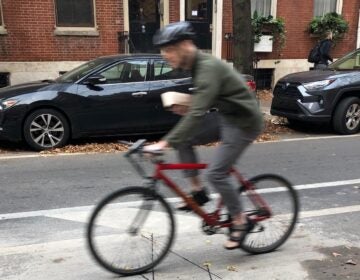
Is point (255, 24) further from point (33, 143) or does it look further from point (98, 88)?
point (33, 143)

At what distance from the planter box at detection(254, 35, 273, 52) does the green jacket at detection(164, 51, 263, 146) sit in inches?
500

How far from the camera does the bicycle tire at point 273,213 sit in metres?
4.07

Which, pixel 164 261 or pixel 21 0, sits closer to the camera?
pixel 164 261

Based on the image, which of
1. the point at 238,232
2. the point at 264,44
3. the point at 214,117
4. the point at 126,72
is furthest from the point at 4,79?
the point at 238,232

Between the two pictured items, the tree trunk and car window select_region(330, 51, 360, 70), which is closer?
the tree trunk

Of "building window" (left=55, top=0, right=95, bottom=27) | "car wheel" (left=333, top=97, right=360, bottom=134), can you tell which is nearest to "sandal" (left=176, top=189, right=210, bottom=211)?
"car wheel" (left=333, top=97, right=360, bottom=134)

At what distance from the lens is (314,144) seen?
346 inches

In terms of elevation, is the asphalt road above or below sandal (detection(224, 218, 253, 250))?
below

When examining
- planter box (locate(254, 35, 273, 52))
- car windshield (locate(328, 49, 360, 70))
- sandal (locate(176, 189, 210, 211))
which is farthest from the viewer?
planter box (locate(254, 35, 273, 52))

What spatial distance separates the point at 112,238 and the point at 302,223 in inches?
79.0

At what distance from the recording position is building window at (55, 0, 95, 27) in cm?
1379

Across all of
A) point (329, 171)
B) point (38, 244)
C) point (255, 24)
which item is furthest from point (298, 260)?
point (255, 24)

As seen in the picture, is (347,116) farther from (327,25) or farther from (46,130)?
(327,25)

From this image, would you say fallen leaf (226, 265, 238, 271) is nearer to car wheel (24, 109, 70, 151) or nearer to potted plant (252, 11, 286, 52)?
car wheel (24, 109, 70, 151)
